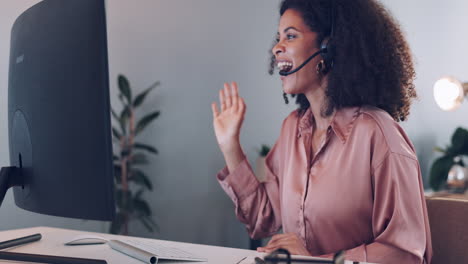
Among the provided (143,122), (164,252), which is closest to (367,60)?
(164,252)

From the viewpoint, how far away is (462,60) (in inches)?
169

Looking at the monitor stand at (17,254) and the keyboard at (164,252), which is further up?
the monitor stand at (17,254)

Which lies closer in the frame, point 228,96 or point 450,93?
point 228,96

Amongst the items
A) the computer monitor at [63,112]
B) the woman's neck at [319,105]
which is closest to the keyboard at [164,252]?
the computer monitor at [63,112]

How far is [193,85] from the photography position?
10.6 ft

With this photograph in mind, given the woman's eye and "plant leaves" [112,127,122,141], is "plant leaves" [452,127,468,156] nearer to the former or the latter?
"plant leaves" [112,127,122,141]

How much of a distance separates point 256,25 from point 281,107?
0.66m

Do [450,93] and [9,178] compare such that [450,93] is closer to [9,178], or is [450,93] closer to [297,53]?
[297,53]

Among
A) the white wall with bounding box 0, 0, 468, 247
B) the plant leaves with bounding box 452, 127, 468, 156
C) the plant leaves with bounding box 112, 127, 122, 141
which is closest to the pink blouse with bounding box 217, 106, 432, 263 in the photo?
the plant leaves with bounding box 112, 127, 122, 141

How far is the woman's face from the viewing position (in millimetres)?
1435

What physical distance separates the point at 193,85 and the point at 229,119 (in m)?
1.78

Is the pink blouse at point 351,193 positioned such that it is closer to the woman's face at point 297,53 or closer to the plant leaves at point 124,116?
the woman's face at point 297,53

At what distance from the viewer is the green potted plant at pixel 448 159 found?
12.3ft

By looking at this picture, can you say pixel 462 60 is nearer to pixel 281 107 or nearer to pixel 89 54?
pixel 281 107
